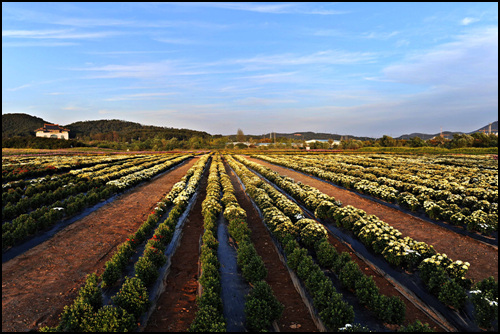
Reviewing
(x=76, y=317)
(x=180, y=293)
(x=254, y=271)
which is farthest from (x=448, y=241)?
(x=76, y=317)

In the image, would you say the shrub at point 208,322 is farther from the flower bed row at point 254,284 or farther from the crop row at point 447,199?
the crop row at point 447,199

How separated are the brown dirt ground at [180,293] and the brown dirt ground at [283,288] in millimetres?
2278

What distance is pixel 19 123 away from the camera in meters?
179

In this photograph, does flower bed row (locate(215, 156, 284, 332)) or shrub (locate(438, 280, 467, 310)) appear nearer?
flower bed row (locate(215, 156, 284, 332))

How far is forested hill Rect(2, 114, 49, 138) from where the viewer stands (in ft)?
548

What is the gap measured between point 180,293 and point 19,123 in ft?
786

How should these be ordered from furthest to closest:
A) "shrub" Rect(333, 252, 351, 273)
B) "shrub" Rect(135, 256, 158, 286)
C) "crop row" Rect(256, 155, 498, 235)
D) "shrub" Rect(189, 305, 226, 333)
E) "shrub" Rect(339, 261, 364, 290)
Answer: "crop row" Rect(256, 155, 498, 235) < "shrub" Rect(333, 252, 351, 273) < "shrub" Rect(135, 256, 158, 286) < "shrub" Rect(339, 261, 364, 290) < "shrub" Rect(189, 305, 226, 333)

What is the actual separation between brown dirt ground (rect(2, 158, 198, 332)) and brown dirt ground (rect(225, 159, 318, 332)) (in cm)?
552

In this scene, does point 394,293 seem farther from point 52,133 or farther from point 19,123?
point 19,123

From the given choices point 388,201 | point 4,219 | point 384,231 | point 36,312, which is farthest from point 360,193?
point 4,219

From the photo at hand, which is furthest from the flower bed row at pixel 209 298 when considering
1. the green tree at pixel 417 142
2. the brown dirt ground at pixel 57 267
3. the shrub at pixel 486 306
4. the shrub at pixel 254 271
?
the green tree at pixel 417 142

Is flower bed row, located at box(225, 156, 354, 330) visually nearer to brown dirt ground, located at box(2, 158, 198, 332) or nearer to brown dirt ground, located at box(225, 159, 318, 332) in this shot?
brown dirt ground, located at box(225, 159, 318, 332)

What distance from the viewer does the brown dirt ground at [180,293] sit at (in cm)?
588

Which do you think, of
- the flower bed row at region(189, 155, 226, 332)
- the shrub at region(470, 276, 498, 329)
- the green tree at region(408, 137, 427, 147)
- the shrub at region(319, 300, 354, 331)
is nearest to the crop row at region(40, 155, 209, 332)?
the flower bed row at region(189, 155, 226, 332)
